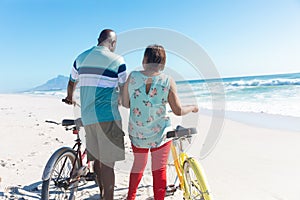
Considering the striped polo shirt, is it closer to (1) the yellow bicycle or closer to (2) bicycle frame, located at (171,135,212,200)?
(1) the yellow bicycle

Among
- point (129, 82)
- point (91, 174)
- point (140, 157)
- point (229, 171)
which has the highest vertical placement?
point (129, 82)

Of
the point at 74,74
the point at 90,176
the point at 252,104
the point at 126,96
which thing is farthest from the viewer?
the point at 252,104

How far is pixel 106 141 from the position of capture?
253 cm

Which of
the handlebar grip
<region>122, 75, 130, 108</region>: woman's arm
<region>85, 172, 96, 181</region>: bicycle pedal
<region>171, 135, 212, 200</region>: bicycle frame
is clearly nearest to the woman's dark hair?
<region>122, 75, 130, 108</region>: woman's arm

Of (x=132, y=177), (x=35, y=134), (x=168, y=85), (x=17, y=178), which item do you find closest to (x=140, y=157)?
(x=132, y=177)

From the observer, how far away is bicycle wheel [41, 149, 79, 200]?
247cm

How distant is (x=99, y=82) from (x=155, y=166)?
91 centimetres

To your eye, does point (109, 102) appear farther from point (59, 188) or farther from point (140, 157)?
point (59, 188)

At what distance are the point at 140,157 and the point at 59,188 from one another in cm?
90

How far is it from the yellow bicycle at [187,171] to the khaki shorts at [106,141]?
0.48m

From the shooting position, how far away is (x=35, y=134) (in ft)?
20.2

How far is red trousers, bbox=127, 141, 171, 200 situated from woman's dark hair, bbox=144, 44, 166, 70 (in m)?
0.76

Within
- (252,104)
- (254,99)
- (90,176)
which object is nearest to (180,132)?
(90,176)

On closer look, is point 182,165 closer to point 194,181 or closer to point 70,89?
point 194,181
